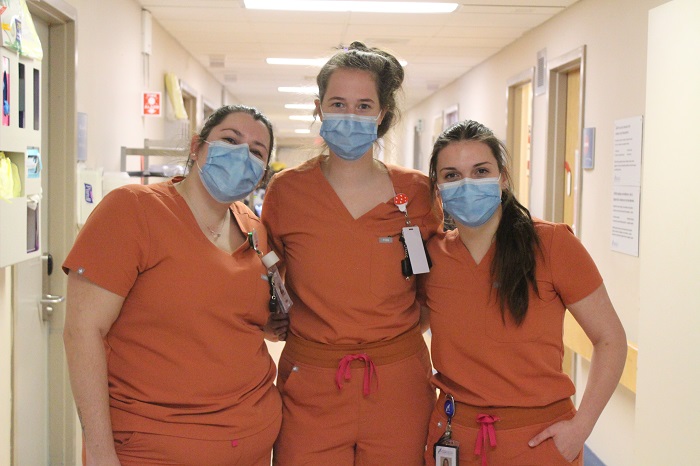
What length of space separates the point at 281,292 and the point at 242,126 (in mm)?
414

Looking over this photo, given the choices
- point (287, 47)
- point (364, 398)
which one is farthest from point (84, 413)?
point (287, 47)

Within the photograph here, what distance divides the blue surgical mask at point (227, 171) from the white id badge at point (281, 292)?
0.22m

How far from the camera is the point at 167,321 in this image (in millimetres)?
1561

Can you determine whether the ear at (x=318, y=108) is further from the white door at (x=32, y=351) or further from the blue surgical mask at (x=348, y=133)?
the white door at (x=32, y=351)

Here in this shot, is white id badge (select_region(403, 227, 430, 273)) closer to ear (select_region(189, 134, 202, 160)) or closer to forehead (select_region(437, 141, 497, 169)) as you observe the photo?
forehead (select_region(437, 141, 497, 169))

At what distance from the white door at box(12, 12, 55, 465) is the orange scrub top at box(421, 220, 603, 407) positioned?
1822 mm

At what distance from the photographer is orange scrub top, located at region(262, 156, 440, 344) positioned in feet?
5.98

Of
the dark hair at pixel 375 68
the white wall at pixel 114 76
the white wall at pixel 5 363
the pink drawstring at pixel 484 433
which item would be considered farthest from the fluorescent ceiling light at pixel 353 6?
the pink drawstring at pixel 484 433

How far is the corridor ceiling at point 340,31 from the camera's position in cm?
476

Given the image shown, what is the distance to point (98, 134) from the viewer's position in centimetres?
378

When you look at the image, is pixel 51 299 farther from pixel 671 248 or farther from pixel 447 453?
pixel 671 248

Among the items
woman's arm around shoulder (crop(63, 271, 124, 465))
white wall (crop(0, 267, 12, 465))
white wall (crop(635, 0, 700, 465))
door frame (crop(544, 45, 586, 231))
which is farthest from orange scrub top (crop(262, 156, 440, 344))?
door frame (crop(544, 45, 586, 231))

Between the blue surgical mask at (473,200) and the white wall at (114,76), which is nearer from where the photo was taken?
the blue surgical mask at (473,200)

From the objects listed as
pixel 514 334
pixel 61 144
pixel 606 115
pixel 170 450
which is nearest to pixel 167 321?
pixel 170 450
